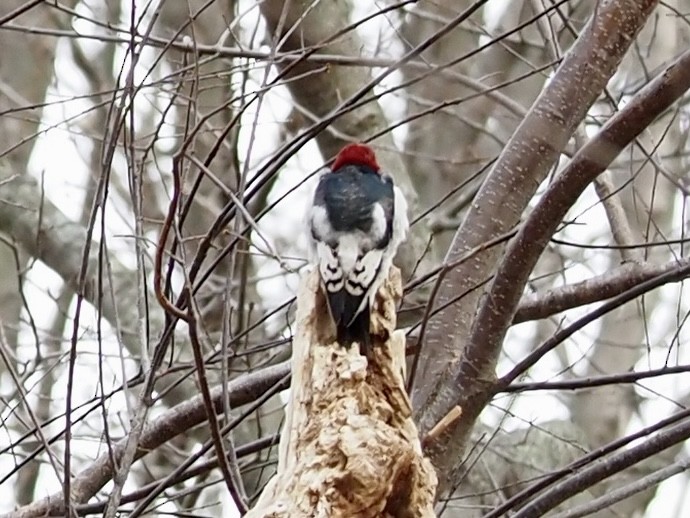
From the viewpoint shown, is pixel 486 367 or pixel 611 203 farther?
pixel 611 203

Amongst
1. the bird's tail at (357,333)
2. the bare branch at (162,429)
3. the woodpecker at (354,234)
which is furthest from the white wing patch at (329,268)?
the bare branch at (162,429)

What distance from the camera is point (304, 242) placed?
4074mm

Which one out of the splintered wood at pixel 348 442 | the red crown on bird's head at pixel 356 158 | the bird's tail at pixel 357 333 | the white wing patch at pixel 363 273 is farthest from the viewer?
the red crown on bird's head at pixel 356 158

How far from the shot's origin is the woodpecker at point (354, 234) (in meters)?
2.61

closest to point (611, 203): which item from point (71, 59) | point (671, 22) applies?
point (671, 22)

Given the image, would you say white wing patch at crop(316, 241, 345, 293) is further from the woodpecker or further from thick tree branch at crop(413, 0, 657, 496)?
thick tree branch at crop(413, 0, 657, 496)

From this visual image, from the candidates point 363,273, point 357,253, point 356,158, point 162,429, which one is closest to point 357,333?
point 363,273

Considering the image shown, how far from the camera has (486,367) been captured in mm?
3012

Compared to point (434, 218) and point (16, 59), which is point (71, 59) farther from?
point (434, 218)

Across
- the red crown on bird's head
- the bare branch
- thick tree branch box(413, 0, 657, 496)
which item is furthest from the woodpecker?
the bare branch

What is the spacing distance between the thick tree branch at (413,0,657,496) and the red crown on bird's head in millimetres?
511

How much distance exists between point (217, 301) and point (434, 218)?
4.16 ft

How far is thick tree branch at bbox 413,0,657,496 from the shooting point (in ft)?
9.85

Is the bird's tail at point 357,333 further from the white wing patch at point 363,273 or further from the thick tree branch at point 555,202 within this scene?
the thick tree branch at point 555,202
